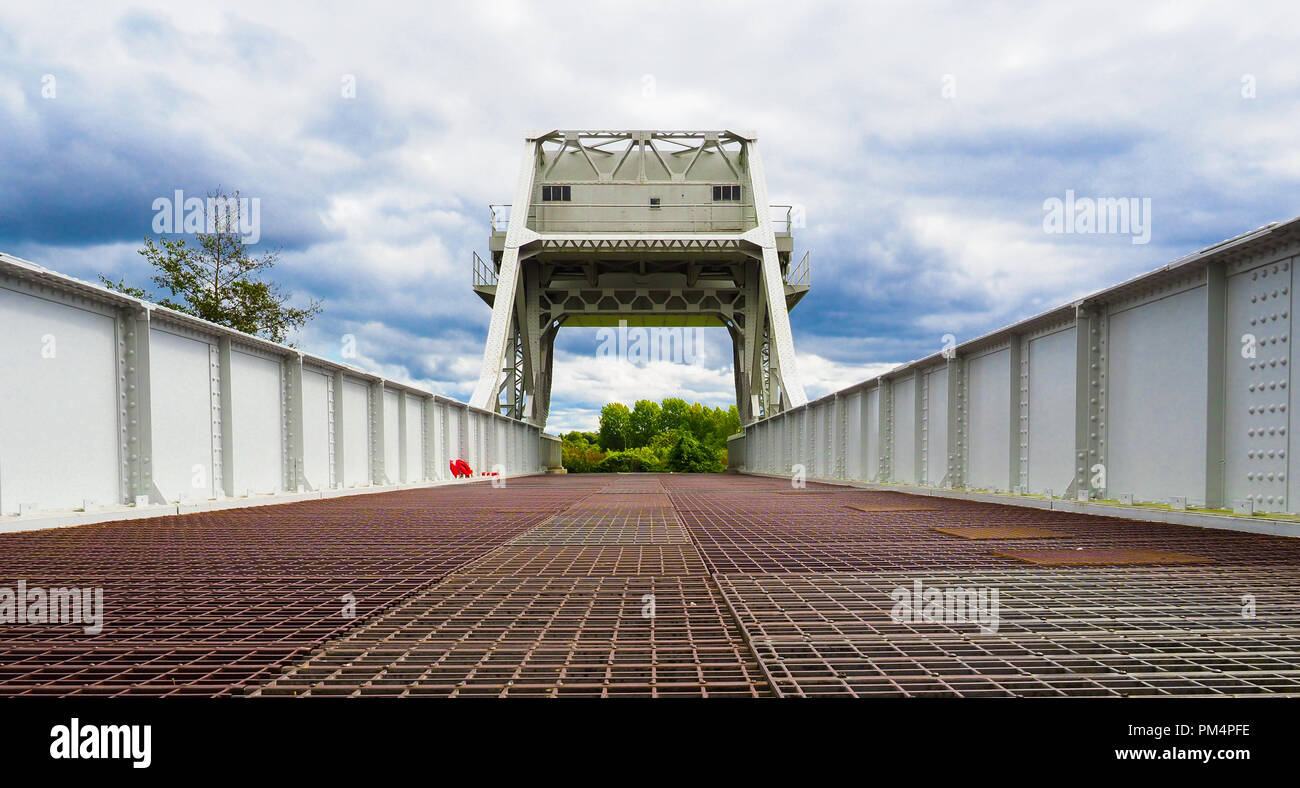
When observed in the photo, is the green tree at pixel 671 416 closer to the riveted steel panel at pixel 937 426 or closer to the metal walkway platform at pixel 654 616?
the riveted steel panel at pixel 937 426

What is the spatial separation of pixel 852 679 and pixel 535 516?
6.06 meters

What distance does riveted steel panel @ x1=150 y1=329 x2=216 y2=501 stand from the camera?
24.3 feet

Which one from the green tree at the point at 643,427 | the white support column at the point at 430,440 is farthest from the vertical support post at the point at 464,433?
the green tree at the point at 643,427

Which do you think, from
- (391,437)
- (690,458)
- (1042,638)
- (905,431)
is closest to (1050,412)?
(905,431)

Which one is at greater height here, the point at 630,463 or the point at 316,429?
the point at 316,429

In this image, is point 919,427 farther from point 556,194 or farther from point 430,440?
point 556,194

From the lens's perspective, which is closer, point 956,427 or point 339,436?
point 956,427

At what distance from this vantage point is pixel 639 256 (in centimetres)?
3200

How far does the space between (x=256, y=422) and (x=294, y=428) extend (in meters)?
0.81

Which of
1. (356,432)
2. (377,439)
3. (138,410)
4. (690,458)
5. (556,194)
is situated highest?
(556,194)

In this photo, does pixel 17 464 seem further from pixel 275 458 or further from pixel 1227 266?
pixel 1227 266

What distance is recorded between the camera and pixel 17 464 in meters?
5.88

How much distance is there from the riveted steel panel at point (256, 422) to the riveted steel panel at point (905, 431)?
33.3 ft

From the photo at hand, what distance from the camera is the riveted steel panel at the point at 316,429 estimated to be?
10719 millimetres
